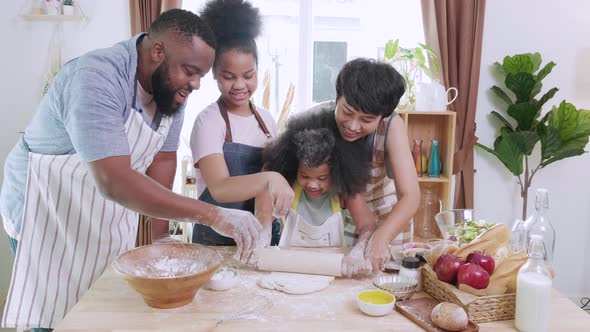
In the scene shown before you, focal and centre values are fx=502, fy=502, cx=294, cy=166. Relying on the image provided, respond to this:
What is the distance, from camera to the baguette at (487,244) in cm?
140

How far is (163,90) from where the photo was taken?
1.52 m

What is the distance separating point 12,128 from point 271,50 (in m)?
1.81

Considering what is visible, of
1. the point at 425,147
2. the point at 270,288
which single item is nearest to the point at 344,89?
the point at 270,288

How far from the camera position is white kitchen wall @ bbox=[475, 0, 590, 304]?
339 cm

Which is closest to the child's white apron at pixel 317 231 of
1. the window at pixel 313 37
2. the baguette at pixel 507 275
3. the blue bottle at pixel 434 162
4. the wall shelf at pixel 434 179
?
the baguette at pixel 507 275

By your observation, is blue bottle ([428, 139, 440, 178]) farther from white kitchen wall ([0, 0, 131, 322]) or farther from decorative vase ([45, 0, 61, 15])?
decorative vase ([45, 0, 61, 15])

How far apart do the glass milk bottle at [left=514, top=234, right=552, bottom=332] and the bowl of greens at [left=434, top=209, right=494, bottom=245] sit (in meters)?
0.56

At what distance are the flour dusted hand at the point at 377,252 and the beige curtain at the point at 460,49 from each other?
1.98 meters

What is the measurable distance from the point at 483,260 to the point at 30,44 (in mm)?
3138

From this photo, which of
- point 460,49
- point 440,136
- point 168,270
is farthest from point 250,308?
point 460,49

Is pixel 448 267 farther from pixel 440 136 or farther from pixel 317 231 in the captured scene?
pixel 440 136

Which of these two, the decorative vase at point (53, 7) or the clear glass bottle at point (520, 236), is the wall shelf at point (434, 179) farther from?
the decorative vase at point (53, 7)

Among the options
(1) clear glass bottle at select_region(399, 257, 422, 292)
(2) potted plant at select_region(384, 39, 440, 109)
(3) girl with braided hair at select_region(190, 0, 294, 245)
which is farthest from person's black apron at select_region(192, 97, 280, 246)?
(2) potted plant at select_region(384, 39, 440, 109)

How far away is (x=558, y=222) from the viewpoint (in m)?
3.56
